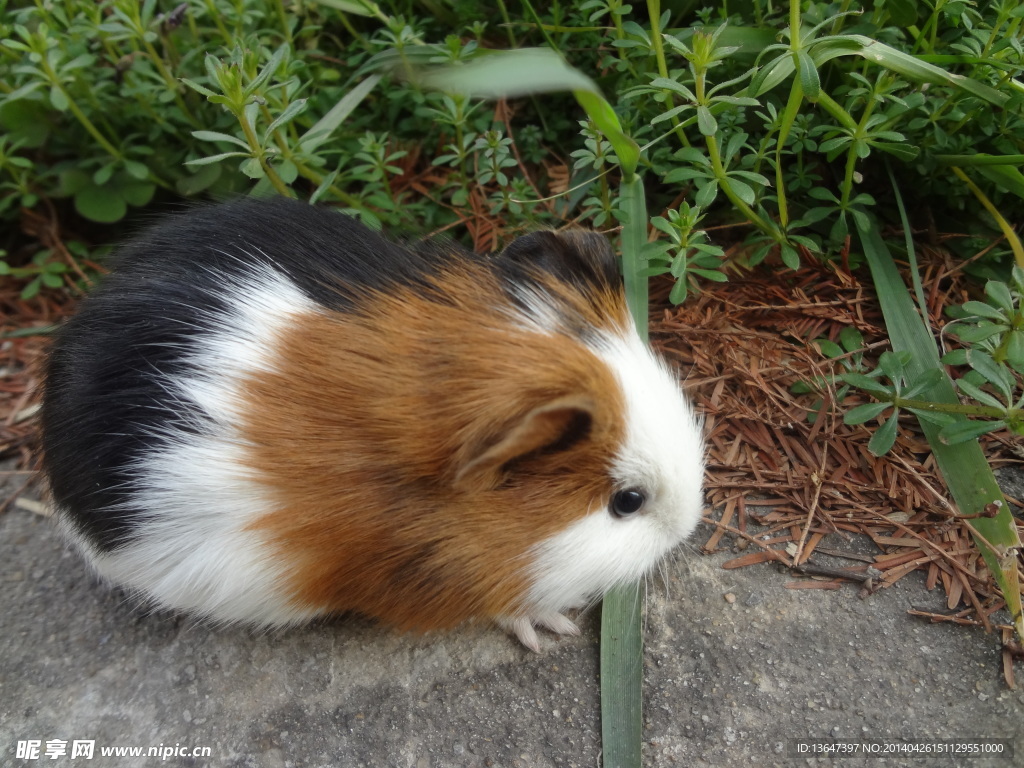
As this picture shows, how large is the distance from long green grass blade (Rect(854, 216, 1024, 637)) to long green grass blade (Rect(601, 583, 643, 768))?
0.90 m

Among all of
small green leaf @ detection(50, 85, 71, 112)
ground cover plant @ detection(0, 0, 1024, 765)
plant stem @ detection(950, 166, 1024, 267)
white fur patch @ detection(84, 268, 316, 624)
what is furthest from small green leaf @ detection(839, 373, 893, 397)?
small green leaf @ detection(50, 85, 71, 112)

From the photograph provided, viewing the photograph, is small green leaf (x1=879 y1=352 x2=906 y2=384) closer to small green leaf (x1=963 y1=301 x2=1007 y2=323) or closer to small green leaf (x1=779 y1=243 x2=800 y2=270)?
small green leaf (x1=963 y1=301 x2=1007 y2=323)

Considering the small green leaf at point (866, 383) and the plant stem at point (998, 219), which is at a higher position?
the plant stem at point (998, 219)

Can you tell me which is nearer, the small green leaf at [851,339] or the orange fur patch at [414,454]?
the orange fur patch at [414,454]

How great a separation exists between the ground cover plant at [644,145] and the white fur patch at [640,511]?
46 centimetres

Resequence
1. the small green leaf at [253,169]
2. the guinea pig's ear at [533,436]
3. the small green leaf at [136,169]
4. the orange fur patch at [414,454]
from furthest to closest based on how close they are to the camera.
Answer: the small green leaf at [136,169]
the small green leaf at [253,169]
the orange fur patch at [414,454]
the guinea pig's ear at [533,436]

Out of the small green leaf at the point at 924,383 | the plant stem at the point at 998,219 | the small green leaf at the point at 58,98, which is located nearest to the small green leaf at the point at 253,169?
the small green leaf at the point at 58,98

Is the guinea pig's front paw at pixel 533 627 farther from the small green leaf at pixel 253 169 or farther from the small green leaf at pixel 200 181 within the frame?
the small green leaf at pixel 200 181

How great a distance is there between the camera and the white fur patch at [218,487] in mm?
1656

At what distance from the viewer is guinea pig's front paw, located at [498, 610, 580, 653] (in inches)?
75.4

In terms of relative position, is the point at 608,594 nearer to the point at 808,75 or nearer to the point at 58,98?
the point at 808,75

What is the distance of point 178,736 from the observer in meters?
1.87

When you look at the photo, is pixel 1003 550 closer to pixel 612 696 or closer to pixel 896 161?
pixel 612 696

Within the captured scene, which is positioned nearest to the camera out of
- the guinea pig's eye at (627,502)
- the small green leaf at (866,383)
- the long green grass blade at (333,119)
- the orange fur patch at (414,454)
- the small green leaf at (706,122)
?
the orange fur patch at (414,454)
